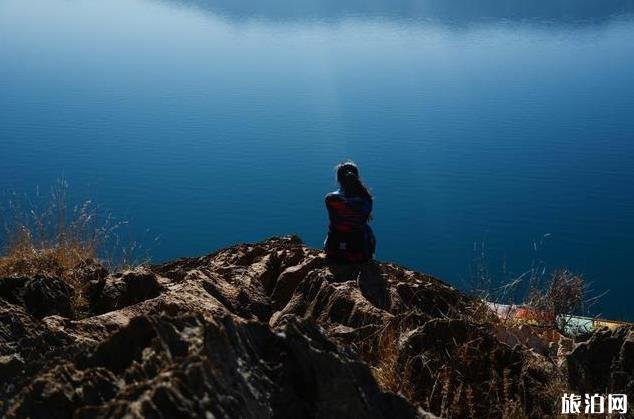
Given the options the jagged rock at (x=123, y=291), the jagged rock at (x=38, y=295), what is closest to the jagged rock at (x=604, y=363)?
the jagged rock at (x=123, y=291)

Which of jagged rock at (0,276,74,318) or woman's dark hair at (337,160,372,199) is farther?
woman's dark hair at (337,160,372,199)

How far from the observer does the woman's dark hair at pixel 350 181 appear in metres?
7.07

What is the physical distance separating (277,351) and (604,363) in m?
1.88

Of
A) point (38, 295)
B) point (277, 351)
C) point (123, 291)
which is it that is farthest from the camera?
point (123, 291)

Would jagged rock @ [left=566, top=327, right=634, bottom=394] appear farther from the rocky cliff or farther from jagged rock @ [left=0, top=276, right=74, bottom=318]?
jagged rock @ [left=0, top=276, right=74, bottom=318]

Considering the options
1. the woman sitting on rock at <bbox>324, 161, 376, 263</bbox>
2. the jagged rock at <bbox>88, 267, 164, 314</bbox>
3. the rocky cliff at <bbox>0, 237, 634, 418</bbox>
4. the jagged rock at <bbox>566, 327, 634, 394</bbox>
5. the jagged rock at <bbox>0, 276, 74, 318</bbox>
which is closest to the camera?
the rocky cliff at <bbox>0, 237, 634, 418</bbox>

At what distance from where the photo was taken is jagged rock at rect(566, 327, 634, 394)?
3.67 m


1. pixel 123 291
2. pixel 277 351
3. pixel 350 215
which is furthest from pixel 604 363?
pixel 350 215

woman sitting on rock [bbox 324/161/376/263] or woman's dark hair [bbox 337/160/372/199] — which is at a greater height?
woman's dark hair [bbox 337/160/372/199]

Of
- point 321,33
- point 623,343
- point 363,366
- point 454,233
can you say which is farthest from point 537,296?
point 321,33

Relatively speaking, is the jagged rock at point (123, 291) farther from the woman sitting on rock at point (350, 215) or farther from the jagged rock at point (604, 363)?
the jagged rock at point (604, 363)

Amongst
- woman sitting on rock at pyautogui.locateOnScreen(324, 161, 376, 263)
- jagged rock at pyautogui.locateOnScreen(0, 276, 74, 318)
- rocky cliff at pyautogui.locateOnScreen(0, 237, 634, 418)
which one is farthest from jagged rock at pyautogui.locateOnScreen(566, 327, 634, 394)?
woman sitting on rock at pyautogui.locateOnScreen(324, 161, 376, 263)

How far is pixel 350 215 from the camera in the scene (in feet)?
23.2

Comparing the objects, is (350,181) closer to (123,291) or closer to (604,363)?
(123,291)
